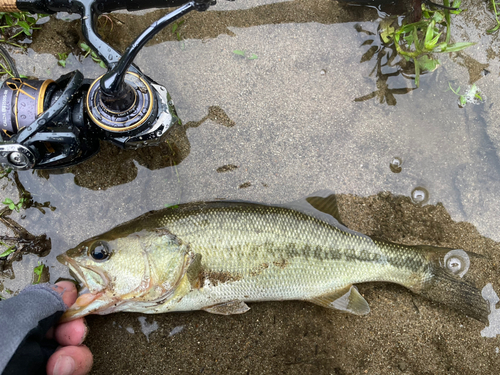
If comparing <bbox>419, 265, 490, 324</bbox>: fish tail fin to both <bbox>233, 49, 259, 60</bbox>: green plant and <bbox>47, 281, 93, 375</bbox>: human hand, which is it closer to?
<bbox>233, 49, 259, 60</bbox>: green plant

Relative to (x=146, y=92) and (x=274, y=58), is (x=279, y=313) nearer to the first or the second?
(x=146, y=92)

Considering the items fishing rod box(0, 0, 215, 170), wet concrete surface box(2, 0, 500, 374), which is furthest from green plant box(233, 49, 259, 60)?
fishing rod box(0, 0, 215, 170)

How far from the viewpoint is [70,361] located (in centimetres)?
236

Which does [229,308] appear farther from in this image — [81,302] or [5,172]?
[5,172]

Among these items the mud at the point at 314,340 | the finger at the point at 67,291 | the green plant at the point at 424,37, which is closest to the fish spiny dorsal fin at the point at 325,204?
the mud at the point at 314,340

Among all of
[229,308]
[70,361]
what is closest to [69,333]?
[70,361]

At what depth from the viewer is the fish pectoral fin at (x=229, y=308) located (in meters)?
2.56

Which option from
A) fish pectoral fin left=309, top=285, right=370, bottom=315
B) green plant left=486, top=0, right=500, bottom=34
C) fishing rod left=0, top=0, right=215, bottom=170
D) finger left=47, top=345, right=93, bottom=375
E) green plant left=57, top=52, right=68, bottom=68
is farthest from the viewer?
green plant left=486, top=0, right=500, bottom=34

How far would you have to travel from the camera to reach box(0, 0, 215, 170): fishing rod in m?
2.08

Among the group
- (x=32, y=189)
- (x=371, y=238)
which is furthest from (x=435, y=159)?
(x=32, y=189)

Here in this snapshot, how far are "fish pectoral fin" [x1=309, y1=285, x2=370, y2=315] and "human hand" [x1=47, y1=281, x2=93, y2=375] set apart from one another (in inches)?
71.5

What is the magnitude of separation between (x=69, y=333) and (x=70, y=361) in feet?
0.75

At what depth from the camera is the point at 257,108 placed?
9.69ft

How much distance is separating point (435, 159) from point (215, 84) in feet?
6.88
